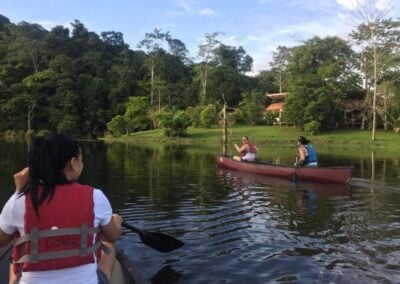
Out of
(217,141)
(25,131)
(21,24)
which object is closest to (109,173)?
(217,141)

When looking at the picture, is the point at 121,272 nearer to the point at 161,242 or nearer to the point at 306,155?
the point at 161,242

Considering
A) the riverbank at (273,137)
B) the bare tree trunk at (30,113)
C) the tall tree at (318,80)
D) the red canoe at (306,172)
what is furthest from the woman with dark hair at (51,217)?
the bare tree trunk at (30,113)

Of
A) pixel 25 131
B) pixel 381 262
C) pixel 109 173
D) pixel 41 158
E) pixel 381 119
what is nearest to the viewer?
pixel 41 158

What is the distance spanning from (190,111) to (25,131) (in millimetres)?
24246

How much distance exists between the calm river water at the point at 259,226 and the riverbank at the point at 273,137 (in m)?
28.0

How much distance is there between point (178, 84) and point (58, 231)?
72.3 m

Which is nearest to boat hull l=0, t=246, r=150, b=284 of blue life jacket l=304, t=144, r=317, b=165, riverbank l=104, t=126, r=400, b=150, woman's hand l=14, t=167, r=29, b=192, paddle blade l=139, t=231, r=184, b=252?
paddle blade l=139, t=231, r=184, b=252

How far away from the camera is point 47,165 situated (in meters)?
3.14

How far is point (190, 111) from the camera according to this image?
61.7 meters

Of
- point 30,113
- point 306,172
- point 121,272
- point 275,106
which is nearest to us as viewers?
point 121,272

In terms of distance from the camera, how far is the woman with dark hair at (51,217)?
3.08 metres

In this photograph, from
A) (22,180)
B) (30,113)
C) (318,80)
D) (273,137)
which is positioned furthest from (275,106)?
(22,180)

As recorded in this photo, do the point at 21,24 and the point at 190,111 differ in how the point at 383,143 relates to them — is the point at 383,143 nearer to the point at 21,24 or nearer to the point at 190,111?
the point at 190,111

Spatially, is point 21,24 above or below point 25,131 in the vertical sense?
above
